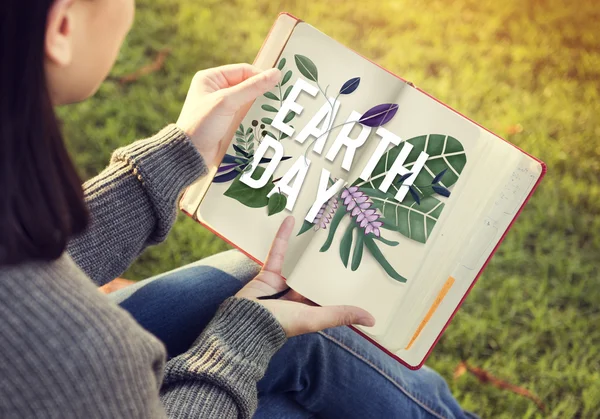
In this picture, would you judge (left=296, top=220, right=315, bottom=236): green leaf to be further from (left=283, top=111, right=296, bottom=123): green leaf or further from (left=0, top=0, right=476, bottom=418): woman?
(left=283, top=111, right=296, bottom=123): green leaf

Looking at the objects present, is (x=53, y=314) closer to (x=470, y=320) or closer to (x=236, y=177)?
(x=236, y=177)

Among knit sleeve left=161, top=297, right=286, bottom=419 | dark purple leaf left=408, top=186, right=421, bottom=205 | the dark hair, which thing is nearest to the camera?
the dark hair

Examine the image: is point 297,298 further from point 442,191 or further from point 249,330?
point 442,191

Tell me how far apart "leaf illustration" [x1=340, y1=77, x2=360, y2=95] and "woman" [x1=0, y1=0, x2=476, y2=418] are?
0.29ft

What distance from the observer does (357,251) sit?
78 centimetres

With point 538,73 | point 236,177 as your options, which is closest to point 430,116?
point 236,177

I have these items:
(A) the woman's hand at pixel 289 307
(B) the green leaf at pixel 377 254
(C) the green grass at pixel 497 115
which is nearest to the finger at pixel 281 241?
(A) the woman's hand at pixel 289 307

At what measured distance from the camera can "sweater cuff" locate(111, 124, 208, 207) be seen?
2.49 ft

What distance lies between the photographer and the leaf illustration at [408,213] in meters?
0.77

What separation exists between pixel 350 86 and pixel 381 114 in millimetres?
55

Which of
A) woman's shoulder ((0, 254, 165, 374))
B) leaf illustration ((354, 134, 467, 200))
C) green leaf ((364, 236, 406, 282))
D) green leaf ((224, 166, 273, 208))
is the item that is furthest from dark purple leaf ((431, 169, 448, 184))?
woman's shoulder ((0, 254, 165, 374))

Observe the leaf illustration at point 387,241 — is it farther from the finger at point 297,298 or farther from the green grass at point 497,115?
the green grass at point 497,115

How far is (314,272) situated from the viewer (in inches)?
31.3

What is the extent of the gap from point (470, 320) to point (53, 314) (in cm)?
91
